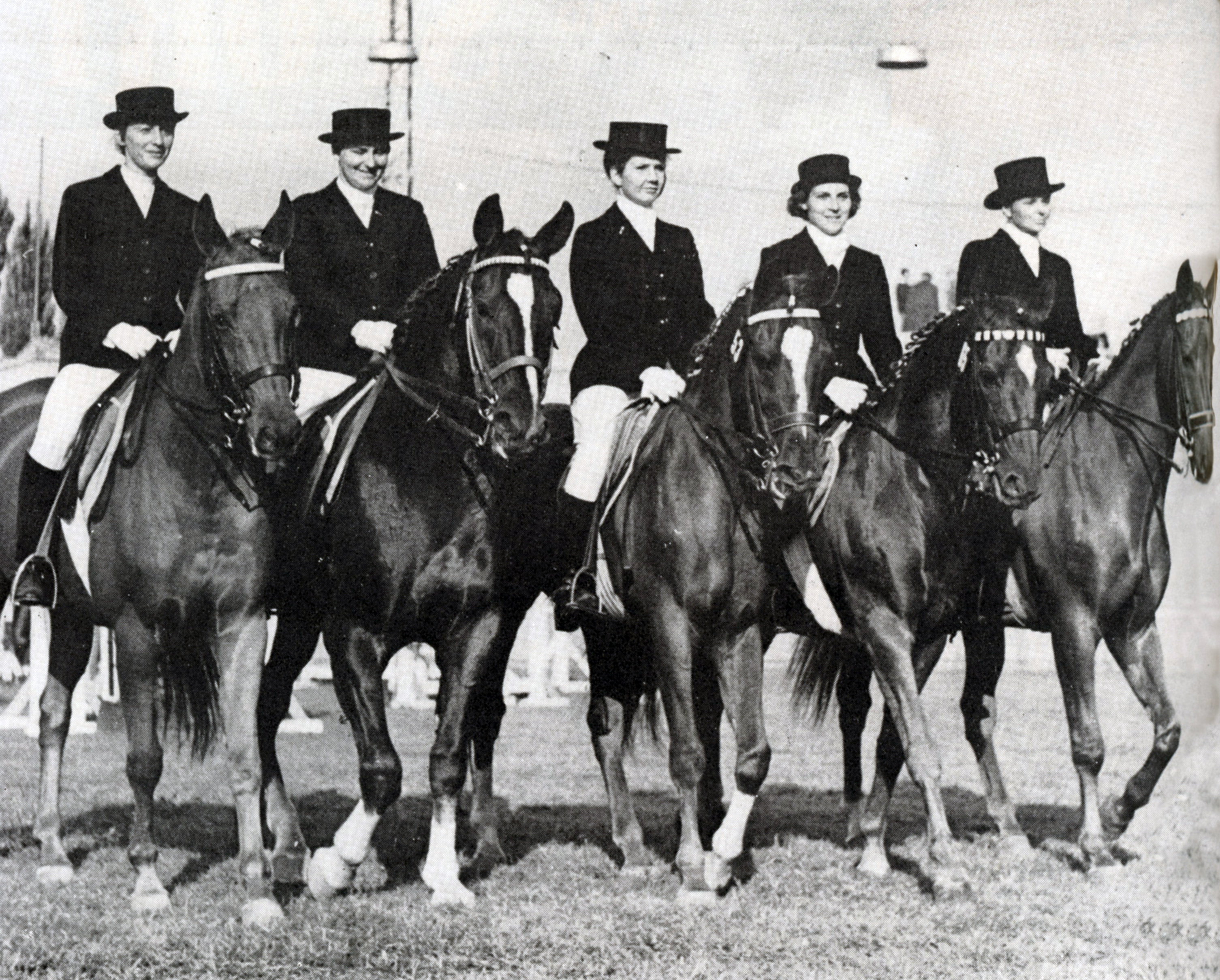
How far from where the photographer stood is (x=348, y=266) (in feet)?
26.7

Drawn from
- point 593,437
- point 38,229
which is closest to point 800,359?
point 593,437

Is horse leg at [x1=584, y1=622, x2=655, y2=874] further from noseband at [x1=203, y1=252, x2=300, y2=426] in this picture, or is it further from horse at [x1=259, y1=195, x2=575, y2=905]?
noseband at [x1=203, y1=252, x2=300, y2=426]

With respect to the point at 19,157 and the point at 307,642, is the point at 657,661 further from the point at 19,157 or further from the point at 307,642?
the point at 19,157

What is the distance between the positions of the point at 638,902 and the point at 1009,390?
9.81ft

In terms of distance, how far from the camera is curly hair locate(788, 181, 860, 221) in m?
8.60

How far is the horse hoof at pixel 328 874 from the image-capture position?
7438 mm

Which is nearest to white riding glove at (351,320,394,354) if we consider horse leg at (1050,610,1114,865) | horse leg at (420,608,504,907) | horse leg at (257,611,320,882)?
horse leg at (420,608,504,907)

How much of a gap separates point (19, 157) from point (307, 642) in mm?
3328

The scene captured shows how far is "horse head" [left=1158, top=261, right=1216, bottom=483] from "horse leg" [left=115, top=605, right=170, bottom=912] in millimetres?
5111

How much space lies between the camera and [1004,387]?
7590 mm

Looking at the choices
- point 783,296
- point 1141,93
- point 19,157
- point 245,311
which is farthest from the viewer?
point 19,157

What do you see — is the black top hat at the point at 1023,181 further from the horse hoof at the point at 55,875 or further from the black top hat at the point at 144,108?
the horse hoof at the point at 55,875

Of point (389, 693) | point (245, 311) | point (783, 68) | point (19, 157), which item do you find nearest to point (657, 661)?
point (245, 311)

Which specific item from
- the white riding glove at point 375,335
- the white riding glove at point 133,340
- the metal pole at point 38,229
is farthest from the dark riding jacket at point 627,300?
the metal pole at point 38,229
